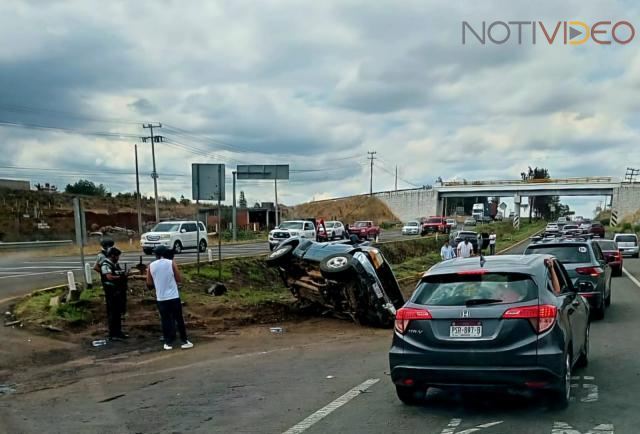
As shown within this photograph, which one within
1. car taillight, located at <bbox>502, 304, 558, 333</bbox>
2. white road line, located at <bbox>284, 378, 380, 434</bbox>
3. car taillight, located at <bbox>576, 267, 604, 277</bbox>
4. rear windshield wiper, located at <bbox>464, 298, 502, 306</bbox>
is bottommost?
white road line, located at <bbox>284, 378, 380, 434</bbox>

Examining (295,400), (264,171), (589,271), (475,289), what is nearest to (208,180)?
(589,271)

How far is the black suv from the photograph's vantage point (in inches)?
523

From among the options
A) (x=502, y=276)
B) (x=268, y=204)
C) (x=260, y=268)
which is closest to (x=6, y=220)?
(x=268, y=204)

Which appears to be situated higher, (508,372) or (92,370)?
(508,372)

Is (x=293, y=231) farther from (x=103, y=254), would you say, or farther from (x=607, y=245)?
(x=103, y=254)

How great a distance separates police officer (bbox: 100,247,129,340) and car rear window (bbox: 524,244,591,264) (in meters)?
8.31

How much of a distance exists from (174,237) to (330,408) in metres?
25.8

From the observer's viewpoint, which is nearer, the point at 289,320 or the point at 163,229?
the point at 289,320

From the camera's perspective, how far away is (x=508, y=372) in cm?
612

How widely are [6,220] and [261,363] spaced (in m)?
52.5

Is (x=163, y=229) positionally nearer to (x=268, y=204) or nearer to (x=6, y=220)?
(x=6, y=220)

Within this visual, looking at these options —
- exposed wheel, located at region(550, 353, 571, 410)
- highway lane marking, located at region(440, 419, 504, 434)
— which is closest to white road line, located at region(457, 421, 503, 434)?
highway lane marking, located at region(440, 419, 504, 434)

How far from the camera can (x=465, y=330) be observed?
6332 millimetres

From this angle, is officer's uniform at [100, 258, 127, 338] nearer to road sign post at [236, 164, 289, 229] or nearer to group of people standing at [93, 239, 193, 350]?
group of people standing at [93, 239, 193, 350]
